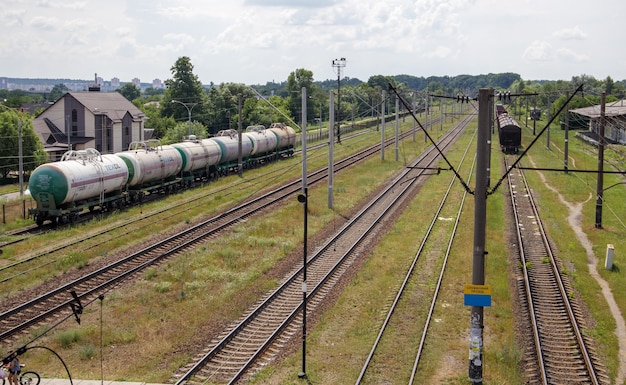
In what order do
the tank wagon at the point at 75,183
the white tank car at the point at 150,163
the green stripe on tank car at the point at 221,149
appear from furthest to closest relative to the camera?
the green stripe on tank car at the point at 221,149 < the white tank car at the point at 150,163 < the tank wagon at the point at 75,183

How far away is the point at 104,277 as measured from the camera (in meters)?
26.5

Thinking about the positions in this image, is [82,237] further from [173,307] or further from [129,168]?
[173,307]

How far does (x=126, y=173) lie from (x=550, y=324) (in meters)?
27.9

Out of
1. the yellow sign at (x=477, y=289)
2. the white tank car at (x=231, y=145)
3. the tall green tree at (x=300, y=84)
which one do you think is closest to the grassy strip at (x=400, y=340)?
the yellow sign at (x=477, y=289)

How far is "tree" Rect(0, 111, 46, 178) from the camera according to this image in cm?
6200

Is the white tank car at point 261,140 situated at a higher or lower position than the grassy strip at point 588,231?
higher

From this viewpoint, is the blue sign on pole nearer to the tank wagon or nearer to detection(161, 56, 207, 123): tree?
the tank wagon

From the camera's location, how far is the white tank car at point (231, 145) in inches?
2213

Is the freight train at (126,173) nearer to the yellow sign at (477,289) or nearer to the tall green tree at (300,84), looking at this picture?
the yellow sign at (477,289)

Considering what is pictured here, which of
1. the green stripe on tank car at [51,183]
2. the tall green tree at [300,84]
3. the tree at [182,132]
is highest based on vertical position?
the tall green tree at [300,84]

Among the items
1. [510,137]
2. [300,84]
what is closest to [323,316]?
[510,137]

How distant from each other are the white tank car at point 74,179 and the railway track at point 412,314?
18952 millimetres

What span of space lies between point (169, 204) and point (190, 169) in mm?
7098

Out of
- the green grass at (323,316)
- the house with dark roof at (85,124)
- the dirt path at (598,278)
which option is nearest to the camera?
the green grass at (323,316)
